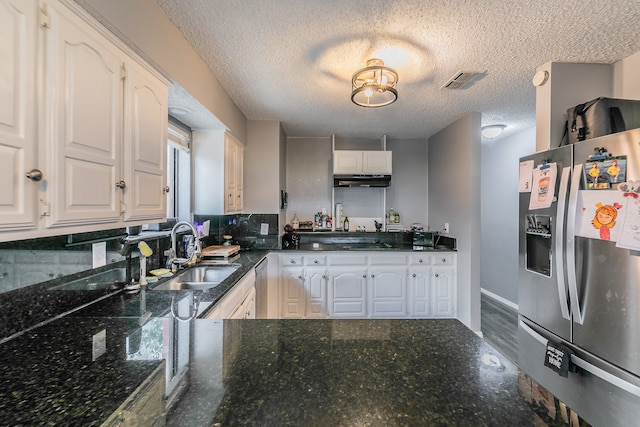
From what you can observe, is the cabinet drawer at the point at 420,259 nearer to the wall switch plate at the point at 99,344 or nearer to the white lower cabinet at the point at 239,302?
the white lower cabinet at the point at 239,302

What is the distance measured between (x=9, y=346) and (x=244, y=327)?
32.3 inches

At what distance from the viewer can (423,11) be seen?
140 cm

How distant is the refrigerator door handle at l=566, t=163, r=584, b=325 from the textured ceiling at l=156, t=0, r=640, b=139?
88cm

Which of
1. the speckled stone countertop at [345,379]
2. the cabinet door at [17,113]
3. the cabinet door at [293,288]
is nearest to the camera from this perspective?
the speckled stone countertop at [345,379]

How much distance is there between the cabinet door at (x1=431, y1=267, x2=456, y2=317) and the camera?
10.5 feet

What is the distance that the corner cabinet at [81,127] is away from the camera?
80 cm

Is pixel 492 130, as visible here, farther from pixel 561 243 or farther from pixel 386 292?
pixel 386 292

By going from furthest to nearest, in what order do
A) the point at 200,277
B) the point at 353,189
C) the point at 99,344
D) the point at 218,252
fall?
the point at 353,189 → the point at 218,252 → the point at 200,277 → the point at 99,344

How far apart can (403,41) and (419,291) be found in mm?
2721

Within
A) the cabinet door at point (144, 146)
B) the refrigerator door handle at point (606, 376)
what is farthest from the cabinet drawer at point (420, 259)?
the cabinet door at point (144, 146)

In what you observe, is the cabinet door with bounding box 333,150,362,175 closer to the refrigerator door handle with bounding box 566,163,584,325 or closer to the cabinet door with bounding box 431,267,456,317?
the cabinet door with bounding box 431,267,456,317

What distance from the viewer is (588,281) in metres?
1.37

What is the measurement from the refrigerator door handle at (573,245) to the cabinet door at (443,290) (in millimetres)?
1786

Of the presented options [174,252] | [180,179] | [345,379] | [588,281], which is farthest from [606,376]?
[180,179]
